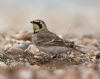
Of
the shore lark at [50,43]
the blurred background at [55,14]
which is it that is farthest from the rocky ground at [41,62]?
the blurred background at [55,14]

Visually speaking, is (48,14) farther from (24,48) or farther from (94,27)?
(24,48)

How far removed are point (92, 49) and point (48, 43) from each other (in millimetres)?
1274

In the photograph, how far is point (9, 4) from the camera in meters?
23.9

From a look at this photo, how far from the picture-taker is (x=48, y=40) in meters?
10.1

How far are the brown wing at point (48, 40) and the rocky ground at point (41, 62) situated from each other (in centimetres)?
15

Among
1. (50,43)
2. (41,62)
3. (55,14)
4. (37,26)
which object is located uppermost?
(37,26)

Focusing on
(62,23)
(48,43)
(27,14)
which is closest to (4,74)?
(48,43)

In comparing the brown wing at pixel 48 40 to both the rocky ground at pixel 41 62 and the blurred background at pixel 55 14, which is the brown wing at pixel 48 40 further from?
the blurred background at pixel 55 14

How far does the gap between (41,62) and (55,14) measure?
1263cm

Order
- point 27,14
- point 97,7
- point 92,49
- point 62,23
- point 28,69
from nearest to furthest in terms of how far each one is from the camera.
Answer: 1. point 28,69
2. point 92,49
3. point 62,23
4. point 27,14
5. point 97,7

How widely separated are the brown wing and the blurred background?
6.28 meters

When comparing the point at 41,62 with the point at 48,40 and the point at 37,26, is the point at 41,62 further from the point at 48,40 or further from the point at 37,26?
the point at 37,26

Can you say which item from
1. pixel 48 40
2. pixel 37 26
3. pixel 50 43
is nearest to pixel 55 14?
pixel 37 26

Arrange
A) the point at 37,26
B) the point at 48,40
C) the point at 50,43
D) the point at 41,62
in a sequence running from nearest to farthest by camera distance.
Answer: the point at 41,62 → the point at 50,43 → the point at 48,40 → the point at 37,26
